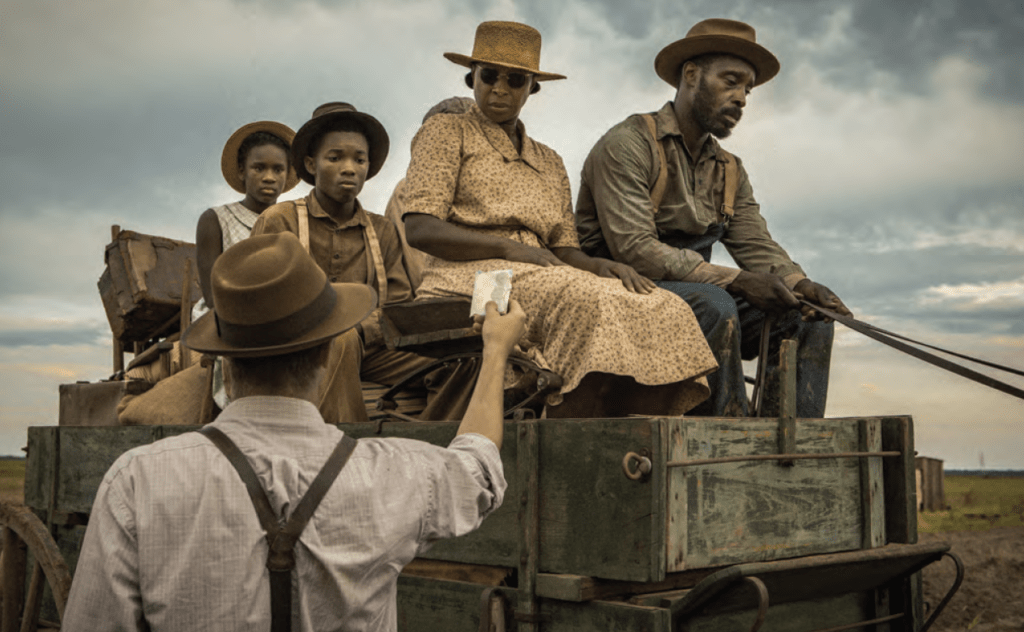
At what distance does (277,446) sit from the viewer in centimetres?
192

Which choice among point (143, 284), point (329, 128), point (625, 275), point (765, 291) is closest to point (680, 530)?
point (625, 275)

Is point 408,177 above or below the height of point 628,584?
above

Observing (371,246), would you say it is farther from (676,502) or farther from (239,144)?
(676,502)

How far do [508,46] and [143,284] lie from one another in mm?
3585

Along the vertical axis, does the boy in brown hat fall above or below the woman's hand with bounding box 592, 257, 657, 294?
above

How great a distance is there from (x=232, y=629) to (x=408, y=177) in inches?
96.8

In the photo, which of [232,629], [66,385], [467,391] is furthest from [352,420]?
[66,385]

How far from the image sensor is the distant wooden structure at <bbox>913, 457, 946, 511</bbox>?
15.1 meters

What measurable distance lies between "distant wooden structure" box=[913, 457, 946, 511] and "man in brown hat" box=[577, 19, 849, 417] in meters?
11.7

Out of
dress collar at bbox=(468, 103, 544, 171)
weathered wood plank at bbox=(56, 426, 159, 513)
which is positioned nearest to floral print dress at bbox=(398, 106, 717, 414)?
dress collar at bbox=(468, 103, 544, 171)

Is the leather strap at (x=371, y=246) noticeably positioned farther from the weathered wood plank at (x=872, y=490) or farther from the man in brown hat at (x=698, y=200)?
the weathered wood plank at (x=872, y=490)

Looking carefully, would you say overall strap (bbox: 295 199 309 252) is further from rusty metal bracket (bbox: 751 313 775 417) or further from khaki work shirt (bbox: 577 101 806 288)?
rusty metal bracket (bbox: 751 313 775 417)

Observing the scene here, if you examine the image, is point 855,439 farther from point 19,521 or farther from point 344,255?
point 19,521

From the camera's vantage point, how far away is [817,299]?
14.0ft
